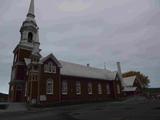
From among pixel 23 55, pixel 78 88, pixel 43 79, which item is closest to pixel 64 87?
pixel 78 88

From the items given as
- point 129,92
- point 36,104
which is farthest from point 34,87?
point 129,92

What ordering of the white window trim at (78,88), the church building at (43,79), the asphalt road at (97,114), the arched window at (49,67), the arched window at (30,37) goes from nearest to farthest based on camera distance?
the asphalt road at (97,114)
the church building at (43,79)
the arched window at (49,67)
the white window trim at (78,88)
the arched window at (30,37)

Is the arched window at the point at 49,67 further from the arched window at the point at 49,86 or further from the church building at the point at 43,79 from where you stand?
the arched window at the point at 49,86


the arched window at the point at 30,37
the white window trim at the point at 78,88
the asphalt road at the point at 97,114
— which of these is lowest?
the asphalt road at the point at 97,114

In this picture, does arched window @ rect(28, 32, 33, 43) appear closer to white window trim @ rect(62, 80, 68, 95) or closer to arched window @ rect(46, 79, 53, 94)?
arched window @ rect(46, 79, 53, 94)

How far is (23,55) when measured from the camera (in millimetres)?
36250

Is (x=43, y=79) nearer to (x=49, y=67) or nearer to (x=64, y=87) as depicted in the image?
(x=49, y=67)

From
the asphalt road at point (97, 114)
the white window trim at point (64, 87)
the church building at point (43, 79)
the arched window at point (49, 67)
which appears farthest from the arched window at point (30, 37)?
the asphalt road at point (97, 114)

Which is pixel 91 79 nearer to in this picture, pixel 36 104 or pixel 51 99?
pixel 51 99

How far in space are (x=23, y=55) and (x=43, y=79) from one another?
30.8 feet

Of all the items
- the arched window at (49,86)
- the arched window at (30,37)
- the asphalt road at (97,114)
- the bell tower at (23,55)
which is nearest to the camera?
the asphalt road at (97,114)

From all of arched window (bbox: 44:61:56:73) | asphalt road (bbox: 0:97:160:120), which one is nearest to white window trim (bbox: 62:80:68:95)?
arched window (bbox: 44:61:56:73)

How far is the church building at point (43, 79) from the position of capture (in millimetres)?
30234

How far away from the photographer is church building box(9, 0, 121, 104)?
30.2 metres
